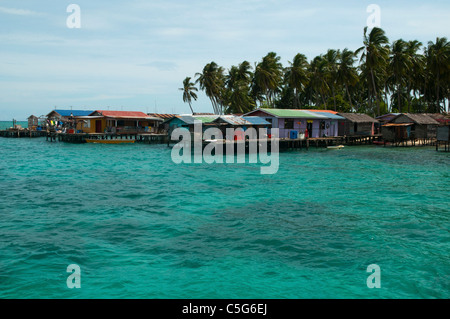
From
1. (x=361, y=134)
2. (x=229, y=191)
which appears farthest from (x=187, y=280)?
(x=361, y=134)

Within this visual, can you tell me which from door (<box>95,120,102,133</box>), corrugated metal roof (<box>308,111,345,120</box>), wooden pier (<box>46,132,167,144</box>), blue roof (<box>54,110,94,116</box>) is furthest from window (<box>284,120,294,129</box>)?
blue roof (<box>54,110,94,116</box>)

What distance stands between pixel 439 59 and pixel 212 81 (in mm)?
39409

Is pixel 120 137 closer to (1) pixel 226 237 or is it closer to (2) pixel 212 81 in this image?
(2) pixel 212 81

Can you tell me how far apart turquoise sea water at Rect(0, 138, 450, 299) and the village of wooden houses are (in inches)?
865

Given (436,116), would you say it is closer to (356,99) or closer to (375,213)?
(356,99)

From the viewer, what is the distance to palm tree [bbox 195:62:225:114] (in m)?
79.2

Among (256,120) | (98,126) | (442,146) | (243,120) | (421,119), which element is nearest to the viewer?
(243,120)

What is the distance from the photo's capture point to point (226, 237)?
13.5 meters

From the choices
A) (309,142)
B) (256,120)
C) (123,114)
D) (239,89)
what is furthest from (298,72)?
(123,114)

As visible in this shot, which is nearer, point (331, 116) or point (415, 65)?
point (331, 116)

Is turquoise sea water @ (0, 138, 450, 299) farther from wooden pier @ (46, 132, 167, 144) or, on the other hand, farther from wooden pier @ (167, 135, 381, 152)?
wooden pier @ (46, 132, 167, 144)

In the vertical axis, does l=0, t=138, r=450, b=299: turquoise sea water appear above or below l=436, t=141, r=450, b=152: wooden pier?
below

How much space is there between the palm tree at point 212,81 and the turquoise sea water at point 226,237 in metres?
55.5
